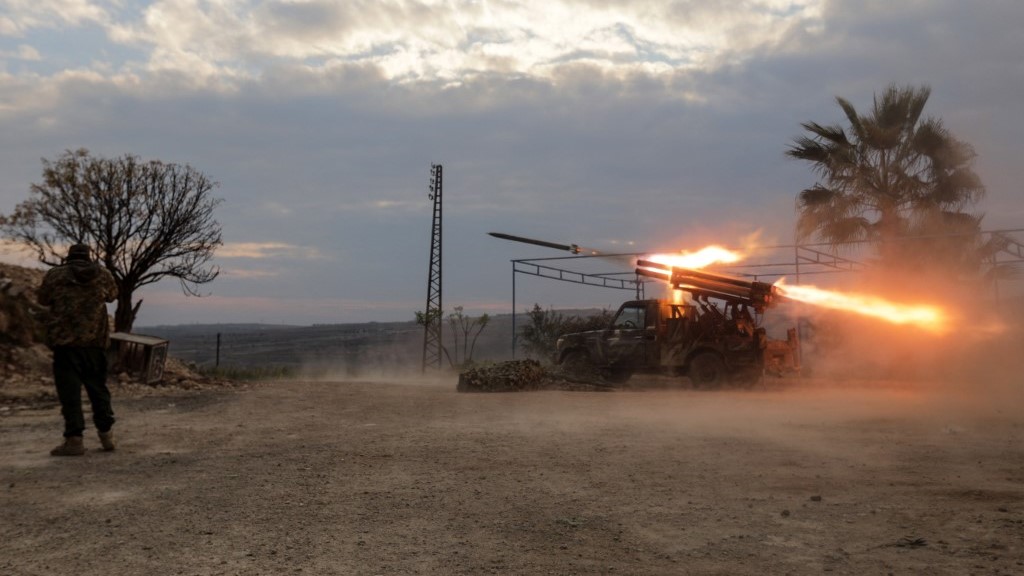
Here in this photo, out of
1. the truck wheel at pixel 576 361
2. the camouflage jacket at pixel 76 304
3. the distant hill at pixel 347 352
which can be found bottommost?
the distant hill at pixel 347 352

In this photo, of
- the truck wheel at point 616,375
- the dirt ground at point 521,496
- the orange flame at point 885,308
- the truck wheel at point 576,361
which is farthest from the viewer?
the orange flame at point 885,308

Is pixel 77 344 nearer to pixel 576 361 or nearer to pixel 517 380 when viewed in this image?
pixel 517 380

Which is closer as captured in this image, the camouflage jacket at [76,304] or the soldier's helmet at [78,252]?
the camouflage jacket at [76,304]

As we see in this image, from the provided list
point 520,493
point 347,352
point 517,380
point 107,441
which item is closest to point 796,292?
point 517,380

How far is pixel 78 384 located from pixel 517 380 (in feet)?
32.2

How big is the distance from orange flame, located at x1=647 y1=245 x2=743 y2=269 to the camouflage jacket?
44.0 feet

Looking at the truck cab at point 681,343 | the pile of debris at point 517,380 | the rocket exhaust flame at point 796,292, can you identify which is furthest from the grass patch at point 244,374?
the rocket exhaust flame at point 796,292

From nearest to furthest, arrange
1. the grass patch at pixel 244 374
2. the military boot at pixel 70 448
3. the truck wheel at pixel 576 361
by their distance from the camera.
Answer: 1. the military boot at pixel 70 448
2. the truck wheel at pixel 576 361
3. the grass patch at pixel 244 374

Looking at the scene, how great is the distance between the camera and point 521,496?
17.9ft

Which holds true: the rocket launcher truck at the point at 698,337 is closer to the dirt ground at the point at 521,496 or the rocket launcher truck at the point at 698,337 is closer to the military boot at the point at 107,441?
the dirt ground at the point at 521,496

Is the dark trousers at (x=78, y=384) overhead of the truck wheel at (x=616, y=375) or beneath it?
overhead

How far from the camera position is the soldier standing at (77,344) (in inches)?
281

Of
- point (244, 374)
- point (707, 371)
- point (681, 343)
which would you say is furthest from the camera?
point (244, 374)

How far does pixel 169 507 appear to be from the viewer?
16.8 feet
